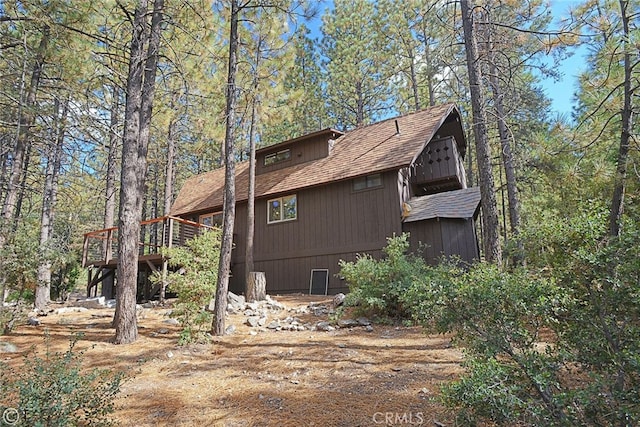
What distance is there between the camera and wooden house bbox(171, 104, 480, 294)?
411 inches

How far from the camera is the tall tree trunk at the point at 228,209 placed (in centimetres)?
635

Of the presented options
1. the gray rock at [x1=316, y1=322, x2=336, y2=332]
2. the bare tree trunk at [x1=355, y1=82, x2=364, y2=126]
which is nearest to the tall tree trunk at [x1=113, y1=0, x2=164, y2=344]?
the gray rock at [x1=316, y1=322, x2=336, y2=332]

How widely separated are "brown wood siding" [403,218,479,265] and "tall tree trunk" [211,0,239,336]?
5641mm

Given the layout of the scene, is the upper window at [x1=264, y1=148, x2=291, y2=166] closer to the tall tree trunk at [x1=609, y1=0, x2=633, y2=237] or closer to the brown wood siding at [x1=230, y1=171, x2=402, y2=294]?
the brown wood siding at [x1=230, y1=171, x2=402, y2=294]

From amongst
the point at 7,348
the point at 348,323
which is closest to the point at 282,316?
the point at 348,323

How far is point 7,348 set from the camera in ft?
18.2

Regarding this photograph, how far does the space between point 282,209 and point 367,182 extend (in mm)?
3509

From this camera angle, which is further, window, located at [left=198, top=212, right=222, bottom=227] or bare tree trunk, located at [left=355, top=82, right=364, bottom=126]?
bare tree trunk, located at [left=355, top=82, right=364, bottom=126]

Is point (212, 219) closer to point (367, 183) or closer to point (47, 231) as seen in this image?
point (47, 231)

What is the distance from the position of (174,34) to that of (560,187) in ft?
28.9

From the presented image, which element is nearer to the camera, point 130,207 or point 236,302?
point 130,207

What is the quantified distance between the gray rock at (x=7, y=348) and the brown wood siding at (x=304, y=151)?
9.78 m

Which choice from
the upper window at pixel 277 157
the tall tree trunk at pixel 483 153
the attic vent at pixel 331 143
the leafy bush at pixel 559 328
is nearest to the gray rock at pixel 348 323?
the tall tree trunk at pixel 483 153

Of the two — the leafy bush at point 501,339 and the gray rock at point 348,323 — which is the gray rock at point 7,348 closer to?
the gray rock at point 348,323
